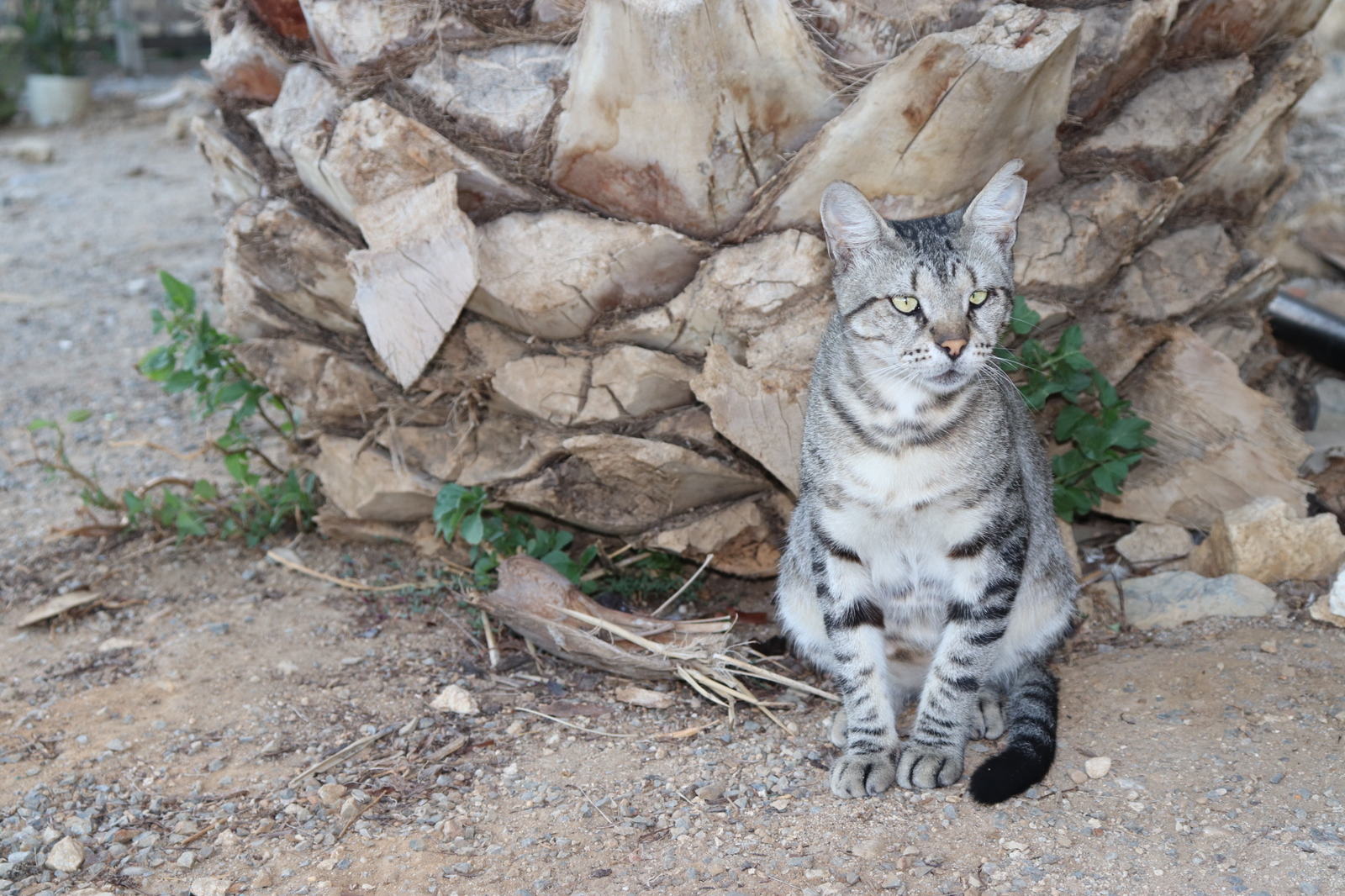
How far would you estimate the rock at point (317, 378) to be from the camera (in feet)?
13.8

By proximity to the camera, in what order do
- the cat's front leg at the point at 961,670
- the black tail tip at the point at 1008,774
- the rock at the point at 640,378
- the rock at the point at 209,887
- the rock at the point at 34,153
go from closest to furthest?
the rock at the point at 209,887, the black tail tip at the point at 1008,774, the cat's front leg at the point at 961,670, the rock at the point at 640,378, the rock at the point at 34,153

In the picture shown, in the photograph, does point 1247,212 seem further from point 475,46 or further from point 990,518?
point 475,46

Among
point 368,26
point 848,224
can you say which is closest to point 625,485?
point 848,224

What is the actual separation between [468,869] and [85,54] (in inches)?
552

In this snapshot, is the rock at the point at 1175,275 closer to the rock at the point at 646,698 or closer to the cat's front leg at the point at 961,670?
the cat's front leg at the point at 961,670

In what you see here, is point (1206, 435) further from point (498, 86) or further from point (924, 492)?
point (498, 86)

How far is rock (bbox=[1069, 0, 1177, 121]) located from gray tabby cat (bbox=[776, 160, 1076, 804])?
2.37ft

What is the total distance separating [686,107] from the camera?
3297mm

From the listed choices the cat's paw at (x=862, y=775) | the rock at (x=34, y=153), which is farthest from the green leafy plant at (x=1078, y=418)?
the rock at (x=34, y=153)

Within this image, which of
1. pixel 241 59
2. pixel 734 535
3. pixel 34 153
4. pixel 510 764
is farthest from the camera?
pixel 34 153

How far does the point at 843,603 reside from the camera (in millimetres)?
3457

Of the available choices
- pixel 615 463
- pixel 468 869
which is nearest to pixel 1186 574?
pixel 615 463

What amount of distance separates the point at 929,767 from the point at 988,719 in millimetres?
444

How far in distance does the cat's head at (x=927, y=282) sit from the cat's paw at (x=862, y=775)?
1088 mm
